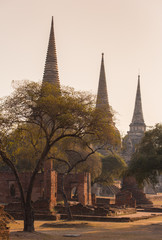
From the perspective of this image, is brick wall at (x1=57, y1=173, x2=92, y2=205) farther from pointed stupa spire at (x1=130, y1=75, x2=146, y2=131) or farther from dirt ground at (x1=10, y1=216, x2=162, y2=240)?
pointed stupa spire at (x1=130, y1=75, x2=146, y2=131)

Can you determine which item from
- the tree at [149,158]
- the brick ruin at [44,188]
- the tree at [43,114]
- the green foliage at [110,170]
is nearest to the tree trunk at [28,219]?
the tree at [43,114]

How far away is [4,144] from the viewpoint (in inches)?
632

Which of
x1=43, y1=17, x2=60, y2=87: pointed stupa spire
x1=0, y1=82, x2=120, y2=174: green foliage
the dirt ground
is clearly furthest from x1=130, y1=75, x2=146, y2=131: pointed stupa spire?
x1=0, y1=82, x2=120, y2=174: green foliage

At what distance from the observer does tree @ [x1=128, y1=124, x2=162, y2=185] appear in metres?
20.1

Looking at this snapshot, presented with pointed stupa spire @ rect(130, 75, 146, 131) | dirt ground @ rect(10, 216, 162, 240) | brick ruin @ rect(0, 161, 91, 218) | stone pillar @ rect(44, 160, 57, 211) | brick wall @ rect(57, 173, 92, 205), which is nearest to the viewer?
dirt ground @ rect(10, 216, 162, 240)

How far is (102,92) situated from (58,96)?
48.0 m

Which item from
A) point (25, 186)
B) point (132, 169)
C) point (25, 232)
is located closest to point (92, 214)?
point (132, 169)

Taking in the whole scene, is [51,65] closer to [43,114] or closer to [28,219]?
[43,114]

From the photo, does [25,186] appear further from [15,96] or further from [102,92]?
[102,92]

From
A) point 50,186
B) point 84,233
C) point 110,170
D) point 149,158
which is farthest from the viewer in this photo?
point 110,170

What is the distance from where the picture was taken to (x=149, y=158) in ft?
66.3

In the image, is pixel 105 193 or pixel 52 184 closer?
pixel 52 184

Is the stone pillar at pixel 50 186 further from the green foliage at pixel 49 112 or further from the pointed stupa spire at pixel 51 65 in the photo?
the pointed stupa spire at pixel 51 65

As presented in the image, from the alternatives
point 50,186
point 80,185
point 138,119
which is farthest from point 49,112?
point 138,119
